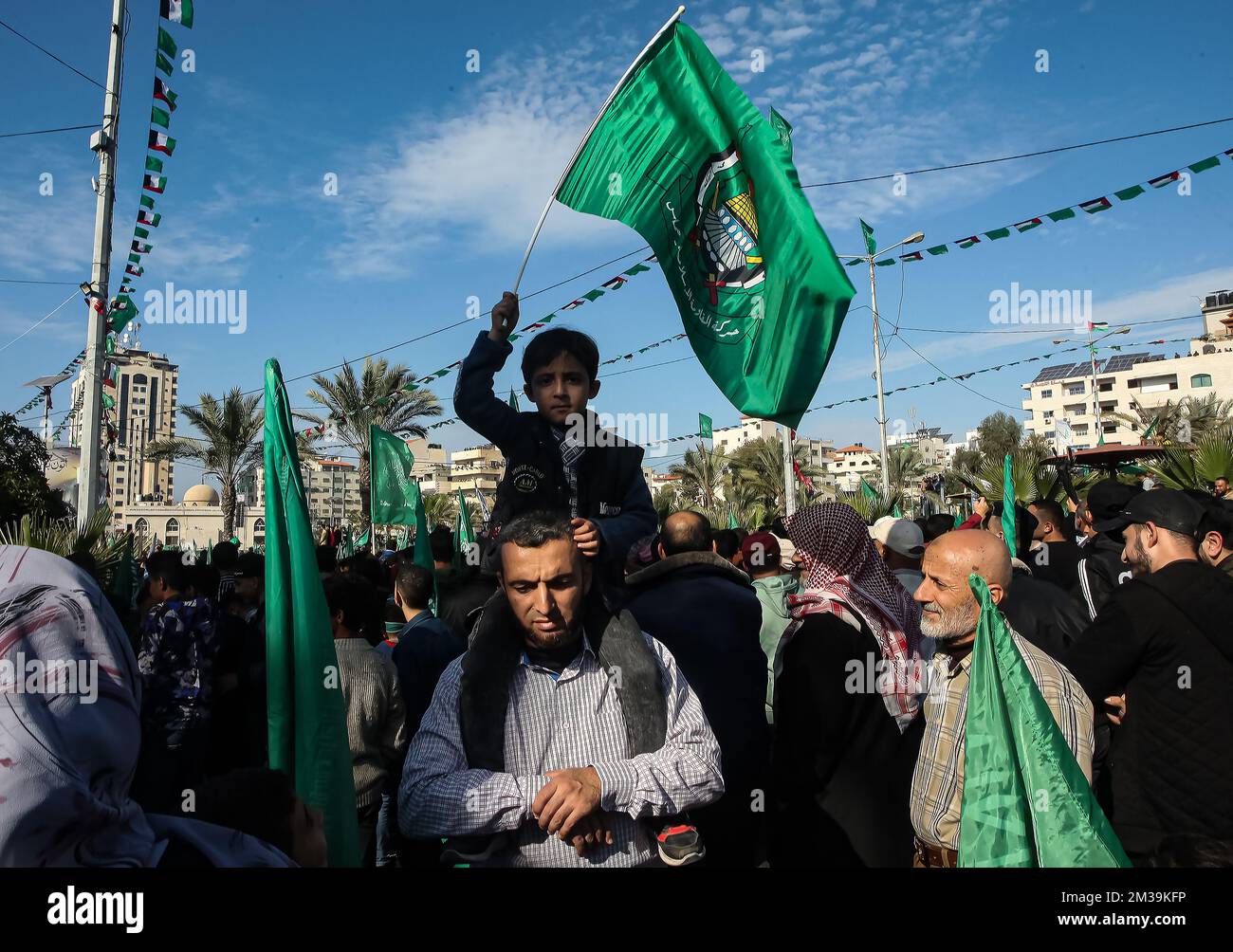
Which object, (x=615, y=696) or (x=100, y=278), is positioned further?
(x=100, y=278)

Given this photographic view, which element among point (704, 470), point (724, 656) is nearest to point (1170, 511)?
point (724, 656)

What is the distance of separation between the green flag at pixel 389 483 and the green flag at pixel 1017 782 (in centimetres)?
1118

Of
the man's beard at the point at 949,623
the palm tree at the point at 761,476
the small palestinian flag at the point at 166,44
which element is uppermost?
the small palestinian flag at the point at 166,44

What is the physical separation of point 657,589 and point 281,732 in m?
1.69

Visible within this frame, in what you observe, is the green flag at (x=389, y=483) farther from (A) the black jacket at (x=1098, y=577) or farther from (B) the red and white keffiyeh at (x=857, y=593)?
(B) the red and white keffiyeh at (x=857, y=593)

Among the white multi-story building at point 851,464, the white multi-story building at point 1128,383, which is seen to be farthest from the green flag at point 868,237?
the white multi-story building at point 851,464

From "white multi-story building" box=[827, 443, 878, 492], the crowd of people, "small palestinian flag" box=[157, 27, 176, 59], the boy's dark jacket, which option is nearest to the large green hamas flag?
the crowd of people

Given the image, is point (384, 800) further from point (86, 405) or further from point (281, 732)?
point (86, 405)

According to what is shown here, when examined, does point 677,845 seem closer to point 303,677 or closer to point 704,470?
point 303,677

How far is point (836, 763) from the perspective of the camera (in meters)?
3.13

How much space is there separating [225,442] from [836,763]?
98.4 ft

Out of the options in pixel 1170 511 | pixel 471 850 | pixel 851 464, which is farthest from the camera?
pixel 851 464

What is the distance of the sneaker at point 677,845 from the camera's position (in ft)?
7.28

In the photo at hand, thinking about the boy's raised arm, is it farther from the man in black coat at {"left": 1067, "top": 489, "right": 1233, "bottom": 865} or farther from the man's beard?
the man in black coat at {"left": 1067, "top": 489, "right": 1233, "bottom": 865}
